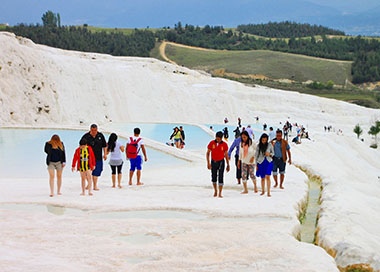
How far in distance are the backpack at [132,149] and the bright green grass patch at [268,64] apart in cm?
9396

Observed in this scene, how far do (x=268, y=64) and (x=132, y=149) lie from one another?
101 m

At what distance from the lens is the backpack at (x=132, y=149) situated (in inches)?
504

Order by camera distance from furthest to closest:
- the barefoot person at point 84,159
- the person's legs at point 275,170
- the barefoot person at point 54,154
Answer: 1. the person's legs at point 275,170
2. the barefoot person at point 84,159
3. the barefoot person at point 54,154

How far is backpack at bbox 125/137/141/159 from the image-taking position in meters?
12.8

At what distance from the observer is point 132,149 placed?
1290 cm

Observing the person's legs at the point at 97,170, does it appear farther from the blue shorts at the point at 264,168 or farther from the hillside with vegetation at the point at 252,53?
the hillside with vegetation at the point at 252,53

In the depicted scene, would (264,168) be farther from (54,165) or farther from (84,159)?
(54,165)

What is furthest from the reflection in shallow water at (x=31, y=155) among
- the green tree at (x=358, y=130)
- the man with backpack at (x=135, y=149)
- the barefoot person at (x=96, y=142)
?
the green tree at (x=358, y=130)

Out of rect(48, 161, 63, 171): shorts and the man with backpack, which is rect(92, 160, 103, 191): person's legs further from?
rect(48, 161, 63, 171): shorts

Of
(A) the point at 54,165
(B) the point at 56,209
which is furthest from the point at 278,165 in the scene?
(B) the point at 56,209

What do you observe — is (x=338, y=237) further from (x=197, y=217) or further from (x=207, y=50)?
(x=207, y=50)

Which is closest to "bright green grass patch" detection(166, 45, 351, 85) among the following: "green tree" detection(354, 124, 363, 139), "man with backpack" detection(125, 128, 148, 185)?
"green tree" detection(354, 124, 363, 139)

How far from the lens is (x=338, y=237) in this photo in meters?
8.51

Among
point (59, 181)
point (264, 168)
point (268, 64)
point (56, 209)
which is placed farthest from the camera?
point (268, 64)
